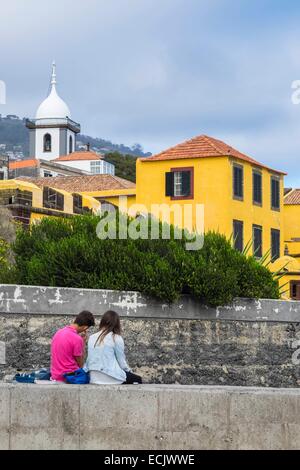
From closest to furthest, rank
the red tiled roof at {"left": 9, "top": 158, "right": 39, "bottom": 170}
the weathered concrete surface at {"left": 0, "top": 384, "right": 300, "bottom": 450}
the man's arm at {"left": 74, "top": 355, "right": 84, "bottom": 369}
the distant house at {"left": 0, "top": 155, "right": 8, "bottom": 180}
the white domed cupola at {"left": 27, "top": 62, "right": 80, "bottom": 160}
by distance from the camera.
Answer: the weathered concrete surface at {"left": 0, "top": 384, "right": 300, "bottom": 450}, the man's arm at {"left": 74, "top": 355, "right": 84, "bottom": 369}, the distant house at {"left": 0, "top": 155, "right": 8, "bottom": 180}, the red tiled roof at {"left": 9, "top": 158, "right": 39, "bottom": 170}, the white domed cupola at {"left": 27, "top": 62, "right": 80, "bottom": 160}

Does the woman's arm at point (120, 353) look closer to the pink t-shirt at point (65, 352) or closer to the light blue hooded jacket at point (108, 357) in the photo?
the light blue hooded jacket at point (108, 357)

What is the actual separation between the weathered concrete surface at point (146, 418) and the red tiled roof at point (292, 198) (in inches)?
1558

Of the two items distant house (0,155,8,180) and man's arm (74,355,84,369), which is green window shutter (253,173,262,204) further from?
man's arm (74,355,84,369)

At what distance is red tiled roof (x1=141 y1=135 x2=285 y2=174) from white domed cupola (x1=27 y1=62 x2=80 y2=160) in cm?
7988

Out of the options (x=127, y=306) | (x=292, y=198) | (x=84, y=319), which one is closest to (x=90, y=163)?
(x=292, y=198)

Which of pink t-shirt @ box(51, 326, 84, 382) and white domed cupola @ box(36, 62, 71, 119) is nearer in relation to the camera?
pink t-shirt @ box(51, 326, 84, 382)

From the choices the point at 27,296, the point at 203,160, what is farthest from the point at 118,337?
the point at 203,160

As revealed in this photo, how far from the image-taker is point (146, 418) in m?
10.8

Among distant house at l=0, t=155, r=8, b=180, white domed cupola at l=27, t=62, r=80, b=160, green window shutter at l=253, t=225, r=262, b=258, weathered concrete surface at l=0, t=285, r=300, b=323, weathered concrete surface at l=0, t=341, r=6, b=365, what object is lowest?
weathered concrete surface at l=0, t=341, r=6, b=365

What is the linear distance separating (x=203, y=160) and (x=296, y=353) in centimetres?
2601

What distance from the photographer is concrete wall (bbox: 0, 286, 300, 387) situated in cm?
1470

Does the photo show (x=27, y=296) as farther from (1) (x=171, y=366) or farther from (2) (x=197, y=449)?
(2) (x=197, y=449)

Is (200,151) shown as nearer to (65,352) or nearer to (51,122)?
(65,352)

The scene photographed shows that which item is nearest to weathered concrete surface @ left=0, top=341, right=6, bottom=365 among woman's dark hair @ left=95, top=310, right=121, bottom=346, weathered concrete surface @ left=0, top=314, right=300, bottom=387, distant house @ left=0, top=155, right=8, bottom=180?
weathered concrete surface @ left=0, top=314, right=300, bottom=387
